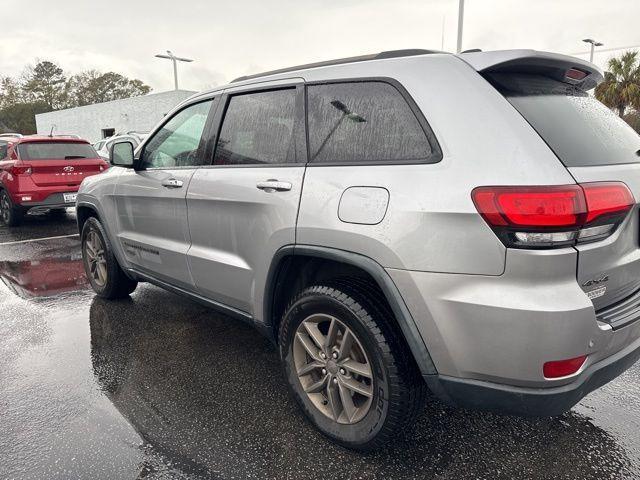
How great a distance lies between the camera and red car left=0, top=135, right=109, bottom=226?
8.31 metres

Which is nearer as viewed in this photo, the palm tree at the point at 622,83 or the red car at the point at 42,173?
the red car at the point at 42,173

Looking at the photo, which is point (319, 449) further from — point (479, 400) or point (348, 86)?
point (348, 86)

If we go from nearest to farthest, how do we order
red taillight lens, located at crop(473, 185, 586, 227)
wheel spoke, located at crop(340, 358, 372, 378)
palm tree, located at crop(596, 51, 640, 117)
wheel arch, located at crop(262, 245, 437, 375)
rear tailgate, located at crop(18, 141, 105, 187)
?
red taillight lens, located at crop(473, 185, 586, 227)
wheel arch, located at crop(262, 245, 437, 375)
wheel spoke, located at crop(340, 358, 372, 378)
rear tailgate, located at crop(18, 141, 105, 187)
palm tree, located at crop(596, 51, 640, 117)

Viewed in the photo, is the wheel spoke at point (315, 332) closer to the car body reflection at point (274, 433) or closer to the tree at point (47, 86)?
the car body reflection at point (274, 433)

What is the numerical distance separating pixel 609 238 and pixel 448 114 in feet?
2.57

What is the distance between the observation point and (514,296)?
174 cm

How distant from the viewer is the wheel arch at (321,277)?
198 centimetres

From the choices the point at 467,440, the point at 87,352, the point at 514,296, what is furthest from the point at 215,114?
the point at 467,440

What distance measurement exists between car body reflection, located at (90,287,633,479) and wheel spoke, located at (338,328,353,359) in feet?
1.57

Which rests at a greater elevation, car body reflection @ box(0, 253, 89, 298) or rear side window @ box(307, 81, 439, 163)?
rear side window @ box(307, 81, 439, 163)

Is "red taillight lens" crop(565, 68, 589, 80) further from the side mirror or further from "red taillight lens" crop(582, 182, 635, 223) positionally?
the side mirror

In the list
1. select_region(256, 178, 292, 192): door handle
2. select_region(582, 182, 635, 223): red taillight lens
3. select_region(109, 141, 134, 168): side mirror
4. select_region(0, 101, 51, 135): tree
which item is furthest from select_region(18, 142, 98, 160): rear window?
select_region(0, 101, 51, 135): tree

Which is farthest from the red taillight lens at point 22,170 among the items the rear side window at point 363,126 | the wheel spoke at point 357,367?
the wheel spoke at point 357,367

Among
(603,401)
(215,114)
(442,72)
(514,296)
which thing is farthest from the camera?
(215,114)
